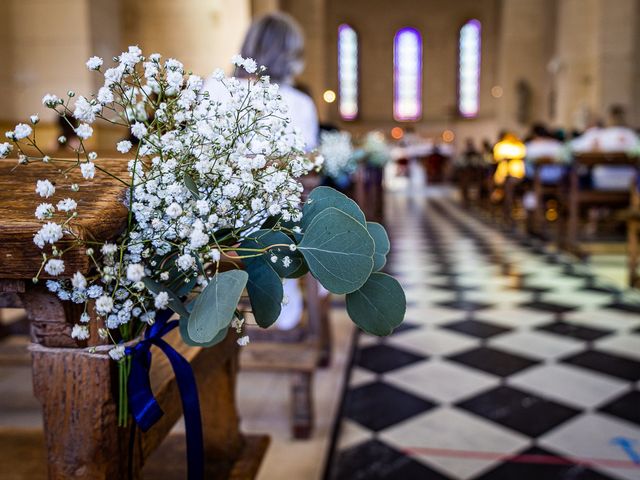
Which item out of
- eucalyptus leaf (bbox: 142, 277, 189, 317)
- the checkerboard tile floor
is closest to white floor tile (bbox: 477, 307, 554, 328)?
the checkerboard tile floor

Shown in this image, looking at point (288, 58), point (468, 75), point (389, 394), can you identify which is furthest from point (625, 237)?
point (468, 75)

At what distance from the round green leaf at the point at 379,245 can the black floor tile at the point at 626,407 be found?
2143 millimetres

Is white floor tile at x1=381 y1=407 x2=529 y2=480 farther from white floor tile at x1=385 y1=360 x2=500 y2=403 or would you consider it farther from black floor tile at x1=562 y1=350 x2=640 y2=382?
black floor tile at x1=562 y1=350 x2=640 y2=382

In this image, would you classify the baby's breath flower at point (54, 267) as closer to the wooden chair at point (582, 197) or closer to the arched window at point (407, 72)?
the wooden chair at point (582, 197)

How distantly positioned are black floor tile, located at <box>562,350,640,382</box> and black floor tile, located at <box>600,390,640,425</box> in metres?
0.23

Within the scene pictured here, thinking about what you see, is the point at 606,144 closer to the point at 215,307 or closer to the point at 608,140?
the point at 608,140

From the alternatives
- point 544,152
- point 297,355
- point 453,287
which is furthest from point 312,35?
point 297,355

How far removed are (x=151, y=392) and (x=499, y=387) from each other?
238 cm

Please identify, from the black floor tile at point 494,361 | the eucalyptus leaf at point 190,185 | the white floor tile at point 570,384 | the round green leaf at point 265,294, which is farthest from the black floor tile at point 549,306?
the eucalyptus leaf at point 190,185

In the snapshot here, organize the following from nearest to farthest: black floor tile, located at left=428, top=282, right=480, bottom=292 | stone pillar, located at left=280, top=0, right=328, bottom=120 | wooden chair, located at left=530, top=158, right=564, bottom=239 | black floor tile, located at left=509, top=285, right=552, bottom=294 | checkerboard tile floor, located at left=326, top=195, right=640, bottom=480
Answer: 1. checkerboard tile floor, located at left=326, top=195, right=640, bottom=480
2. black floor tile, located at left=509, top=285, right=552, bottom=294
3. black floor tile, located at left=428, top=282, right=480, bottom=292
4. wooden chair, located at left=530, top=158, right=564, bottom=239
5. stone pillar, located at left=280, top=0, right=328, bottom=120

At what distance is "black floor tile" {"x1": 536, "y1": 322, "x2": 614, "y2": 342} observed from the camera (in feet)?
12.2

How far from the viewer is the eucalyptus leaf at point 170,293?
2.49ft

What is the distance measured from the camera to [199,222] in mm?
719

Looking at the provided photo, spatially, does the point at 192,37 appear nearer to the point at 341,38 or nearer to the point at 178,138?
the point at 178,138
